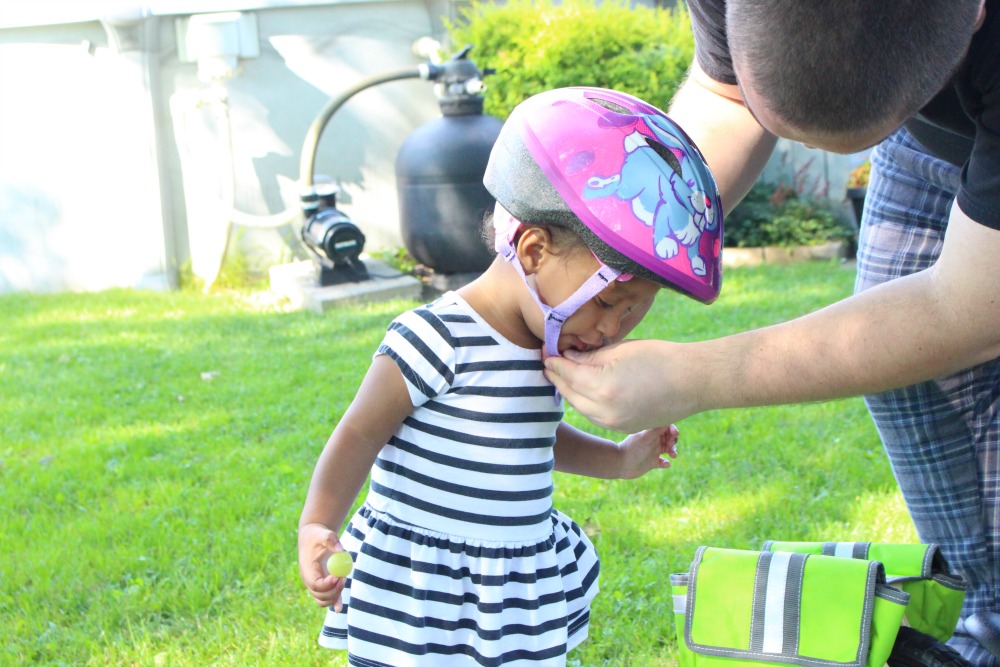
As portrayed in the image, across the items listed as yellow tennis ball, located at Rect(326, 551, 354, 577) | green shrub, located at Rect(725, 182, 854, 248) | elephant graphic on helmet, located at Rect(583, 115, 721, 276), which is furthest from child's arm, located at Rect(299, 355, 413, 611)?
green shrub, located at Rect(725, 182, 854, 248)

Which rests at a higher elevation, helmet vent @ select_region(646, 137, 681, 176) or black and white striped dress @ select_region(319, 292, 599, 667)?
helmet vent @ select_region(646, 137, 681, 176)

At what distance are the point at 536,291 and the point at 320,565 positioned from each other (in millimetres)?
618

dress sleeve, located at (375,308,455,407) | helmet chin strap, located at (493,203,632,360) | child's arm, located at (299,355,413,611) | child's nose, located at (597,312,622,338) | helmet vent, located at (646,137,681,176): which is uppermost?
helmet vent, located at (646,137,681,176)

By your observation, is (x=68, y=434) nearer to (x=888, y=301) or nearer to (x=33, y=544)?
(x=33, y=544)

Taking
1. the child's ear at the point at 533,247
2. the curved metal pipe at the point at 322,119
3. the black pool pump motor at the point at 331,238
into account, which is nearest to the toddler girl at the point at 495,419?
the child's ear at the point at 533,247

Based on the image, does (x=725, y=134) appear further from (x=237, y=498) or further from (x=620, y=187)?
(x=237, y=498)

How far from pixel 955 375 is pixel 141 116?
261 inches

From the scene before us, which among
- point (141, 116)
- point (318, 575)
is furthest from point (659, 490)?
point (141, 116)

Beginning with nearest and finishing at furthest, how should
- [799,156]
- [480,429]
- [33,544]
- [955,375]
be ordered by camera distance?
[480,429], [955,375], [33,544], [799,156]

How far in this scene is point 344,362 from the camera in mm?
5324

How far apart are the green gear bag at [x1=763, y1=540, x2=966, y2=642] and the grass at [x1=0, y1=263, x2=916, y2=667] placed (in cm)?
72

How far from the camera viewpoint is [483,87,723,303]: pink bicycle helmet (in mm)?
1750

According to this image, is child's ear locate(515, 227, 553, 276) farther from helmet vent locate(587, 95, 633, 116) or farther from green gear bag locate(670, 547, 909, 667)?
green gear bag locate(670, 547, 909, 667)

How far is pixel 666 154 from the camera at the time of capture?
70.9 inches
